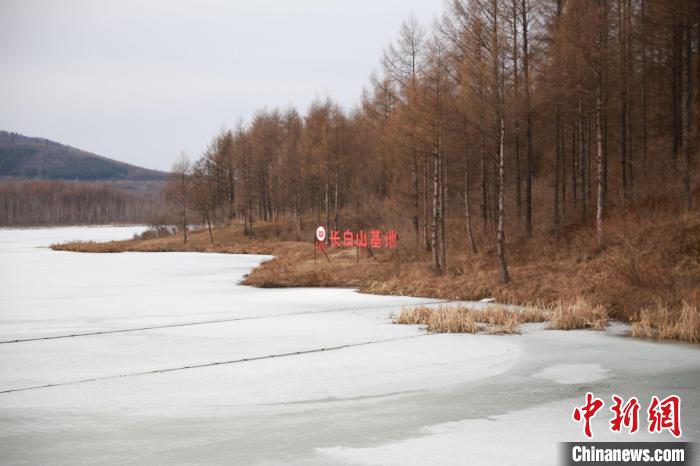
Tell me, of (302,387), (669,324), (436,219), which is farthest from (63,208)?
(302,387)

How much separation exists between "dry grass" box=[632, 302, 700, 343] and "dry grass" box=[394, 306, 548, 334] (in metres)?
2.65

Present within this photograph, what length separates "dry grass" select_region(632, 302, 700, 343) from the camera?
1437cm

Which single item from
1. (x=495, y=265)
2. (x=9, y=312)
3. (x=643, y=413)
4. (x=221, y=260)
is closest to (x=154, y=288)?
(x=9, y=312)

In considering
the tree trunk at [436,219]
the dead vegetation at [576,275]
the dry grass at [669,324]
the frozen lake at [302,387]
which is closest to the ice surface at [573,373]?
the frozen lake at [302,387]

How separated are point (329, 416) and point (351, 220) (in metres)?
45.7

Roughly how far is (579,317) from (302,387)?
28.7ft

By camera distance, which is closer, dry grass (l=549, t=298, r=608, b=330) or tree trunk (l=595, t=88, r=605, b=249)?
dry grass (l=549, t=298, r=608, b=330)

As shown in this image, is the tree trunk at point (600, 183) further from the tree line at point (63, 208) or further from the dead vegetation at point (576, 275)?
the tree line at point (63, 208)

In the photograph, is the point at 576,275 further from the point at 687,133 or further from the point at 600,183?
the point at 687,133

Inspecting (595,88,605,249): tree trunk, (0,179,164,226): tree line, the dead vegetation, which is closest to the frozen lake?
the dead vegetation

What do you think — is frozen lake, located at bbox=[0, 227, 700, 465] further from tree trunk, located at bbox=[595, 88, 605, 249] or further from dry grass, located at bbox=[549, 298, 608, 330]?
tree trunk, located at bbox=[595, 88, 605, 249]

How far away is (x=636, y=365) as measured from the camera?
12.0 meters

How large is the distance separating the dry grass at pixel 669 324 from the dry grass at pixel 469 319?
8.69ft

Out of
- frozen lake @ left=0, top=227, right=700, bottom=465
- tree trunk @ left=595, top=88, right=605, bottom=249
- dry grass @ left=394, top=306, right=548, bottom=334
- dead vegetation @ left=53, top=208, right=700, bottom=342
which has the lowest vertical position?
frozen lake @ left=0, top=227, right=700, bottom=465
